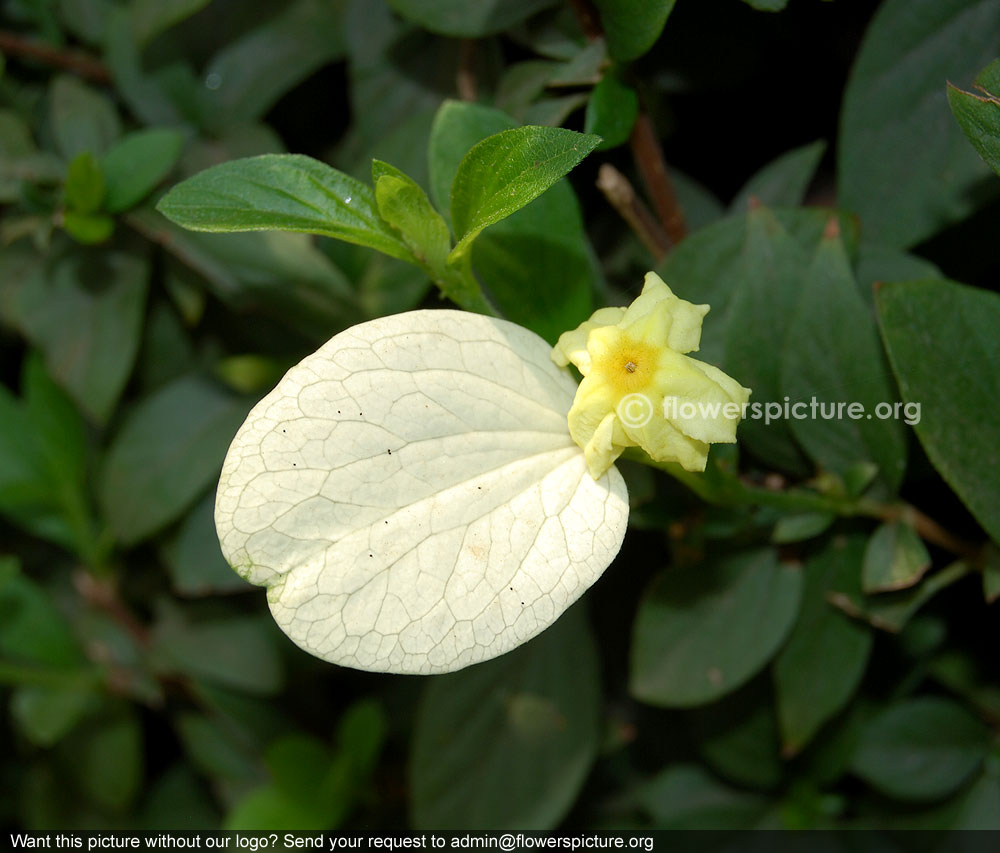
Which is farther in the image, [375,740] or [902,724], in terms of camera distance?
[375,740]

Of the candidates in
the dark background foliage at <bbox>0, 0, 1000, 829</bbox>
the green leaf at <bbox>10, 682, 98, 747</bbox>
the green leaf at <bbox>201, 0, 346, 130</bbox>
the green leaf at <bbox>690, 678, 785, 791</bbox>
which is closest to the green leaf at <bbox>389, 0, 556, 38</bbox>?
the dark background foliage at <bbox>0, 0, 1000, 829</bbox>

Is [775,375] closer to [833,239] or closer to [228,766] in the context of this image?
[833,239]

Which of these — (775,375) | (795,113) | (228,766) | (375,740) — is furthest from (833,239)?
(228,766)

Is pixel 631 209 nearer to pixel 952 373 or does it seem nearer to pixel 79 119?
pixel 952 373

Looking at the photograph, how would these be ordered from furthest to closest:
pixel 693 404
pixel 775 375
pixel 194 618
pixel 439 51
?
pixel 194 618 → pixel 439 51 → pixel 775 375 → pixel 693 404

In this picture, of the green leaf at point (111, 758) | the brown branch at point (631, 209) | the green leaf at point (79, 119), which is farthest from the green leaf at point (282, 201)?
the green leaf at point (111, 758)

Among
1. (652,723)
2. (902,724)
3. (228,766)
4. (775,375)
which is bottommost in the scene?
(228,766)
